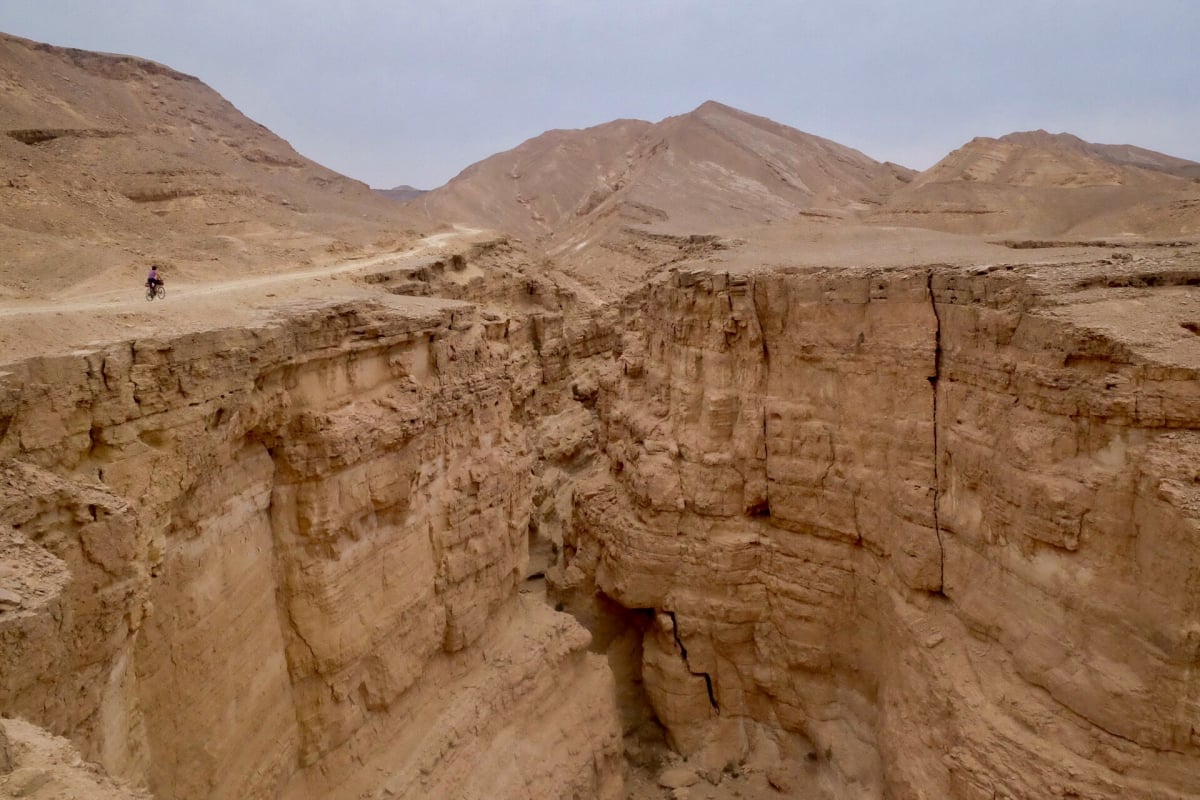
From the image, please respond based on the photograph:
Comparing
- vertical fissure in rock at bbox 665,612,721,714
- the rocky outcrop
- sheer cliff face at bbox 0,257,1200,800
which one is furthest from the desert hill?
vertical fissure in rock at bbox 665,612,721,714

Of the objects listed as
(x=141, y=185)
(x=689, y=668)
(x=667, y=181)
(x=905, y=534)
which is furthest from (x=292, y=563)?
(x=667, y=181)

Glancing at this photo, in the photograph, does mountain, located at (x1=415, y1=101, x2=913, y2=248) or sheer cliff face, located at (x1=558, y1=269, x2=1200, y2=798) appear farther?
mountain, located at (x1=415, y1=101, x2=913, y2=248)

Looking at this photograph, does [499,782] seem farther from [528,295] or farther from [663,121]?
[663,121]

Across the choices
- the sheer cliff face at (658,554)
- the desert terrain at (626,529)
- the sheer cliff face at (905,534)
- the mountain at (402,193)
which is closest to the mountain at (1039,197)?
the desert terrain at (626,529)

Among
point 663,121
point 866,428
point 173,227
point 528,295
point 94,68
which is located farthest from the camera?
point 663,121

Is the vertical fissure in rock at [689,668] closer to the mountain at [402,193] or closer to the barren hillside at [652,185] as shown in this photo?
the barren hillside at [652,185]

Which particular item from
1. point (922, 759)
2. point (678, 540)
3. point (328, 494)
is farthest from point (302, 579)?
point (922, 759)

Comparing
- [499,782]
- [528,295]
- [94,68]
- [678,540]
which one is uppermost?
[94,68]

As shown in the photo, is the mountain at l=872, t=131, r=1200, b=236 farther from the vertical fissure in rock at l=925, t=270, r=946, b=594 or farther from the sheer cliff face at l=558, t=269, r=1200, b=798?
the sheer cliff face at l=558, t=269, r=1200, b=798
